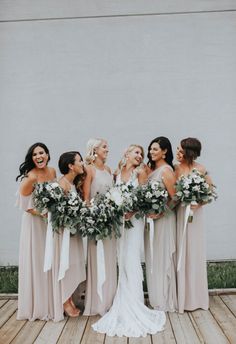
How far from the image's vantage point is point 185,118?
8.23m

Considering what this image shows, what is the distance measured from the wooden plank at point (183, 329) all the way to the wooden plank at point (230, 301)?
1.98ft

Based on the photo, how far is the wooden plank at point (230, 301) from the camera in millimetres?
5753

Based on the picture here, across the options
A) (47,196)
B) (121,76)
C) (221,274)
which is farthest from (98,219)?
(121,76)

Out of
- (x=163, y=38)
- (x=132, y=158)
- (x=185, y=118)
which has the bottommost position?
(x=132, y=158)

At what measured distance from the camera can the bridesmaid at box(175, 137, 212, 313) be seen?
570 cm

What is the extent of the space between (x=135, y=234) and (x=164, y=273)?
0.62 meters

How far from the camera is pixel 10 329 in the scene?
520 cm

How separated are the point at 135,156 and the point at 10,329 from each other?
2416mm

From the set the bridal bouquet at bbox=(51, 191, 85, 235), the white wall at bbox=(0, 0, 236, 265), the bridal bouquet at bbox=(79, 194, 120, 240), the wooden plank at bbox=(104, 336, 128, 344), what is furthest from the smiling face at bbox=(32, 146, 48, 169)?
the white wall at bbox=(0, 0, 236, 265)

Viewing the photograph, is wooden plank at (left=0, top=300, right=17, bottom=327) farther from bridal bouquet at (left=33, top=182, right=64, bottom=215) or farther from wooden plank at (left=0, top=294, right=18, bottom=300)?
bridal bouquet at (left=33, top=182, right=64, bottom=215)

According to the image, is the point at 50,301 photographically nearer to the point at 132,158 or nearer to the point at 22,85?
the point at 132,158

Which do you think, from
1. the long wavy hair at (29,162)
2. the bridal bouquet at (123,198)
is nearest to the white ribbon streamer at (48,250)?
the long wavy hair at (29,162)

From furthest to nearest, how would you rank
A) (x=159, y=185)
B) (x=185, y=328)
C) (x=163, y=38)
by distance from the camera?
(x=163, y=38) < (x=159, y=185) < (x=185, y=328)

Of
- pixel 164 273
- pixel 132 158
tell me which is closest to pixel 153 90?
pixel 132 158
